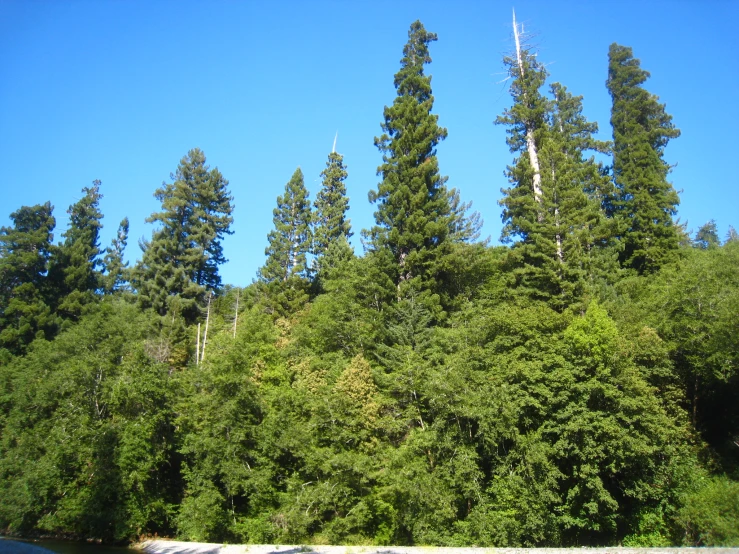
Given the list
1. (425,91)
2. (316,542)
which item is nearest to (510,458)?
(316,542)

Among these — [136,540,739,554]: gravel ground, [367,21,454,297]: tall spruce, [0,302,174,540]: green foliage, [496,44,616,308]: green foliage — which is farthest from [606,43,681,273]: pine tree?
[0,302,174,540]: green foliage

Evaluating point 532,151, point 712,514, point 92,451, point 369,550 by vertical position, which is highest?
point 532,151

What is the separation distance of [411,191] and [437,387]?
14778 mm

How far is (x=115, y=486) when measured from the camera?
2400 cm

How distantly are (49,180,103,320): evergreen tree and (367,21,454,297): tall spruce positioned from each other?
31.4m

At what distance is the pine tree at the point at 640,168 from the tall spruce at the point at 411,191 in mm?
13946

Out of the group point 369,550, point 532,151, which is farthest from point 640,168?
point 369,550

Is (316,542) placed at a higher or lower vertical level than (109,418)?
lower

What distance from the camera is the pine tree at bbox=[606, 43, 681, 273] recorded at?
1289 inches

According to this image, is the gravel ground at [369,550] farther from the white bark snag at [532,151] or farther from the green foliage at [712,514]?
the white bark snag at [532,151]

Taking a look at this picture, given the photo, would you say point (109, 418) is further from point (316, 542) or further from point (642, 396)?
point (642, 396)

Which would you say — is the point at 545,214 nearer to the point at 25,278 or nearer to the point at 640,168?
the point at 640,168

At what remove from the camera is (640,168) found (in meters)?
35.0

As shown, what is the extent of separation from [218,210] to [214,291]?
8.29 meters
